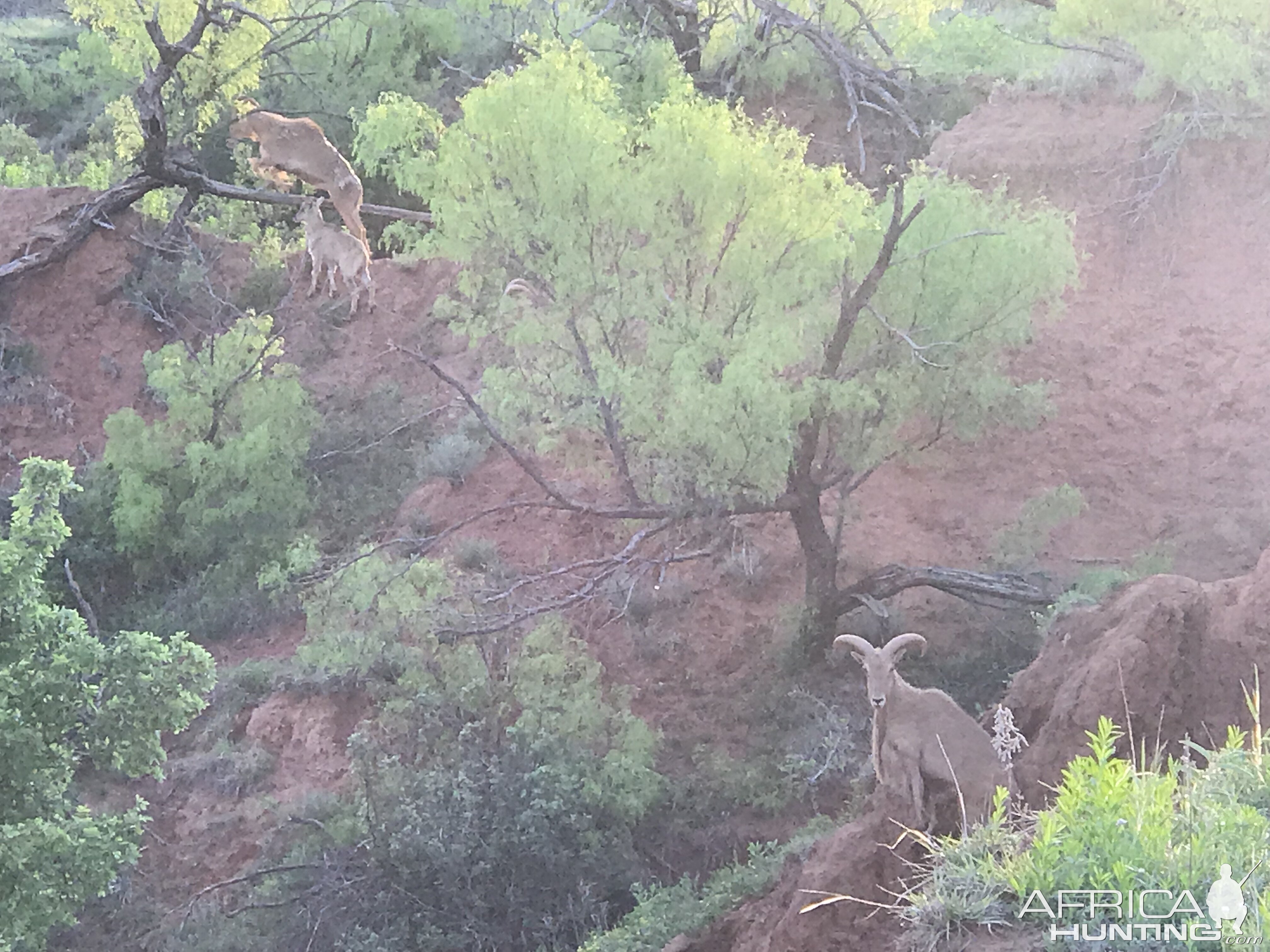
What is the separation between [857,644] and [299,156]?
37.6 feet

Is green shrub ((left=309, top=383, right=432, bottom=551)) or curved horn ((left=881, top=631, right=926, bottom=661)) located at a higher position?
curved horn ((left=881, top=631, right=926, bottom=661))

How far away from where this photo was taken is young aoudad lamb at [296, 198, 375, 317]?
1614 cm

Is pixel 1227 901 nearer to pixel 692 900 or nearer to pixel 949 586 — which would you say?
pixel 692 900

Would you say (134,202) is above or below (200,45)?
below

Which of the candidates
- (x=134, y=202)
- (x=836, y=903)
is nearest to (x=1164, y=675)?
(x=836, y=903)

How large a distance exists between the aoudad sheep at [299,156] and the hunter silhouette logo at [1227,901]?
1448 cm

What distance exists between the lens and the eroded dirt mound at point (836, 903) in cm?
556

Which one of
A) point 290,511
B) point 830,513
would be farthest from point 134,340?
point 830,513

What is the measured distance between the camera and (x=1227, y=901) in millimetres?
3697

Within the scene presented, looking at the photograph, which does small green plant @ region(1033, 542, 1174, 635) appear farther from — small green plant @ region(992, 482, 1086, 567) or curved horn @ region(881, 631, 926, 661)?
curved horn @ region(881, 631, 926, 661)

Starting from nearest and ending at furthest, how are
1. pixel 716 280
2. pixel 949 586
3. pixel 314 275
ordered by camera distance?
pixel 716 280
pixel 949 586
pixel 314 275

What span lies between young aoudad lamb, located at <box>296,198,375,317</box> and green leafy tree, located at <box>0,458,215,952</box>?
381 inches

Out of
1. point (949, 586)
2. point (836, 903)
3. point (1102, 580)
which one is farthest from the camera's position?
point (949, 586)

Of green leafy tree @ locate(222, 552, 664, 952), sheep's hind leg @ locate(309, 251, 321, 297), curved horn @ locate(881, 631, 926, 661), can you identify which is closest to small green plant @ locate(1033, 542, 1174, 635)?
curved horn @ locate(881, 631, 926, 661)
